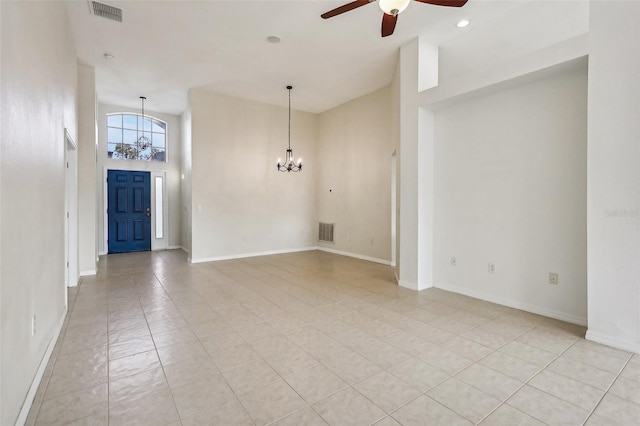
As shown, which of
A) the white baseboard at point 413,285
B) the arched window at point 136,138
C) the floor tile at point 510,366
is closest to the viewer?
the floor tile at point 510,366

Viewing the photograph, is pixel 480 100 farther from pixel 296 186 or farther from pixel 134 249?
pixel 134 249

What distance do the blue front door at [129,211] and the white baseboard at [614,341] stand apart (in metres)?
8.59

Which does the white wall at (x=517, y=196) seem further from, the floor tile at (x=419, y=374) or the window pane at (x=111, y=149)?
the window pane at (x=111, y=149)

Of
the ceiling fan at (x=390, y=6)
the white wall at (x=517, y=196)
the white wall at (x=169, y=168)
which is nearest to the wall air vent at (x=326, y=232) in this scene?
the white wall at (x=517, y=196)

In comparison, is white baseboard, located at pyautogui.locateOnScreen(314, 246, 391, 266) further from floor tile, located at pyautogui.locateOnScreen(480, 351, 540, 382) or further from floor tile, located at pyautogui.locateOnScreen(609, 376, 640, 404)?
floor tile, located at pyautogui.locateOnScreen(609, 376, 640, 404)

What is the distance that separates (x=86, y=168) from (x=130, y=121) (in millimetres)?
3043

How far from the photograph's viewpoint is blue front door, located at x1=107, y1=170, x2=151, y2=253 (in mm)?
7625

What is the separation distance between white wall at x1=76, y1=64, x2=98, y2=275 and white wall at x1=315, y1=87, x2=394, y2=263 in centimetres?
467

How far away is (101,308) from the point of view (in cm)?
371

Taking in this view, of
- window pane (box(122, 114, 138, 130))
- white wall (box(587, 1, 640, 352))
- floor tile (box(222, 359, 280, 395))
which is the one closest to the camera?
floor tile (box(222, 359, 280, 395))

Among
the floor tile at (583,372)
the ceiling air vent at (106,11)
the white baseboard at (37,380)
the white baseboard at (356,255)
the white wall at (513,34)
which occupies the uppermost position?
the ceiling air vent at (106,11)

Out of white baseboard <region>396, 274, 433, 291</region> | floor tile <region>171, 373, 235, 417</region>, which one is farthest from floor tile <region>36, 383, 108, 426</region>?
white baseboard <region>396, 274, 433, 291</region>

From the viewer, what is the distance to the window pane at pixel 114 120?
749cm

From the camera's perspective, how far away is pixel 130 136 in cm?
778
